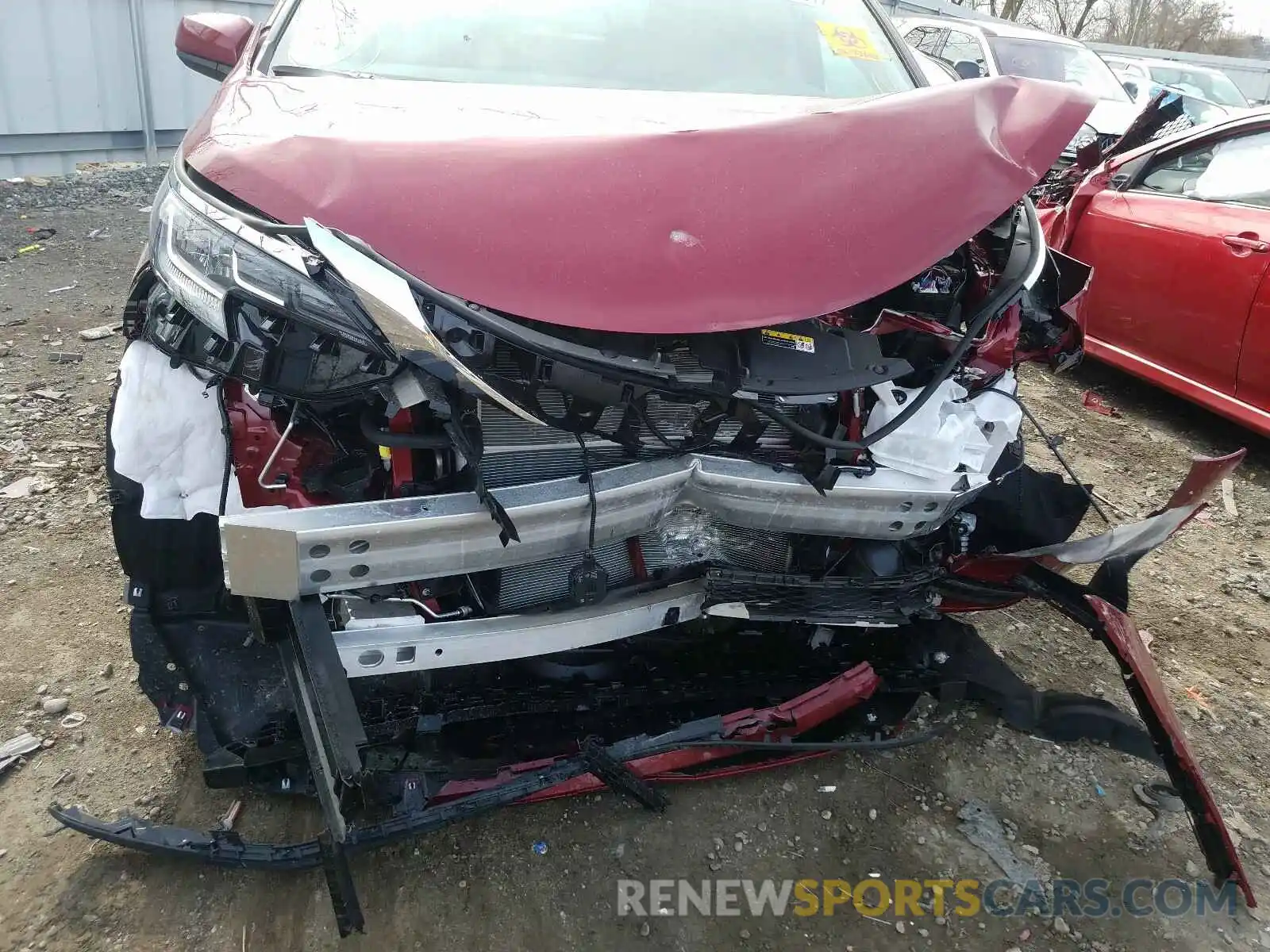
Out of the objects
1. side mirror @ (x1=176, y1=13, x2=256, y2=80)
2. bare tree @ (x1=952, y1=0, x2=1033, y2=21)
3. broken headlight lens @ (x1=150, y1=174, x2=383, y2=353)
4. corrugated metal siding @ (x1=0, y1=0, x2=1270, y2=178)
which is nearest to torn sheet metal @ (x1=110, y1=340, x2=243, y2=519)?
broken headlight lens @ (x1=150, y1=174, x2=383, y2=353)

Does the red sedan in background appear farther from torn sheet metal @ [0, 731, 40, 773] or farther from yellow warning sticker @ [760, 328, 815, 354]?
torn sheet metal @ [0, 731, 40, 773]

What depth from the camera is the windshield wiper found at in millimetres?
2242

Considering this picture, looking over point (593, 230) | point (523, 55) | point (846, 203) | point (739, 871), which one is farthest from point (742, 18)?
point (739, 871)

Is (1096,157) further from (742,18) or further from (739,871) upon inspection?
(739,871)

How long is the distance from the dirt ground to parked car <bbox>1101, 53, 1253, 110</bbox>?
10170mm

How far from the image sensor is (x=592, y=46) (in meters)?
2.44

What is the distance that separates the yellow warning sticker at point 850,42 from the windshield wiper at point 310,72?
Answer: 4.78 ft

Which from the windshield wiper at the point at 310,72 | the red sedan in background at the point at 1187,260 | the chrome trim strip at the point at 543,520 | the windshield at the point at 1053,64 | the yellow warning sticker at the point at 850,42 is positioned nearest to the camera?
the chrome trim strip at the point at 543,520

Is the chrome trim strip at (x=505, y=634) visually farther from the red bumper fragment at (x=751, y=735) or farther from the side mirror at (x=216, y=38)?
the side mirror at (x=216, y=38)

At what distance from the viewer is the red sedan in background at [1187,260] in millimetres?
3715

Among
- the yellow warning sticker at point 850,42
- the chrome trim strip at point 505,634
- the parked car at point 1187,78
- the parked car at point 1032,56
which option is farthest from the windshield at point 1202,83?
the chrome trim strip at point 505,634

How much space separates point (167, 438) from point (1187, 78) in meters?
13.0

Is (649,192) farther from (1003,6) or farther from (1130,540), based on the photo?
(1003,6)

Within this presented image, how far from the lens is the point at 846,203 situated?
5.49 feet
